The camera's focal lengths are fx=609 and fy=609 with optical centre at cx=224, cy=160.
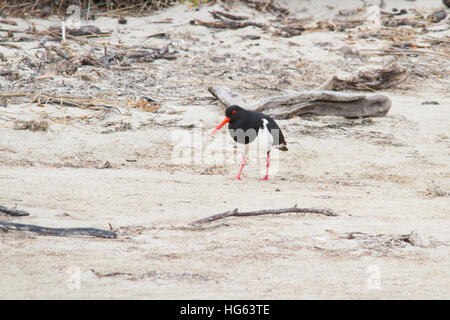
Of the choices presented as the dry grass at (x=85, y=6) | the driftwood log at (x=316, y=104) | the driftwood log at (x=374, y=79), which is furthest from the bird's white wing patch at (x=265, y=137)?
the dry grass at (x=85, y=6)

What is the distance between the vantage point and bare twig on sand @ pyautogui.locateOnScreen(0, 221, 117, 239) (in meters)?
3.96

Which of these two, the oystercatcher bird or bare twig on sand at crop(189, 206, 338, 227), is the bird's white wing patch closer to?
the oystercatcher bird

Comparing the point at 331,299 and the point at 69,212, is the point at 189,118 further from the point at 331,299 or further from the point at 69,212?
the point at 331,299

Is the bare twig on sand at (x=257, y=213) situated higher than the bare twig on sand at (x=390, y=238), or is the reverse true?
the bare twig on sand at (x=390, y=238)

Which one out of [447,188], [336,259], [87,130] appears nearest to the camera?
[336,259]

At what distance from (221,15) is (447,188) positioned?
7.36 m

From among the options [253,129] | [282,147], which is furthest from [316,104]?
[253,129]

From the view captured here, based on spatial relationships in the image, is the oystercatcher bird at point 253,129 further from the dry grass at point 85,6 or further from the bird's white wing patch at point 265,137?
the dry grass at point 85,6

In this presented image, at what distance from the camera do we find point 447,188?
6129 mm

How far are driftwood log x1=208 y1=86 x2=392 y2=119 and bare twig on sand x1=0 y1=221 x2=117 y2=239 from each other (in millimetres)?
4045

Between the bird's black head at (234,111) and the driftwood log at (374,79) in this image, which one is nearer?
the bird's black head at (234,111)

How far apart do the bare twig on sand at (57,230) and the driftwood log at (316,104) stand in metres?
4.05

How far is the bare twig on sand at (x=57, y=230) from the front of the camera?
13.0 ft
